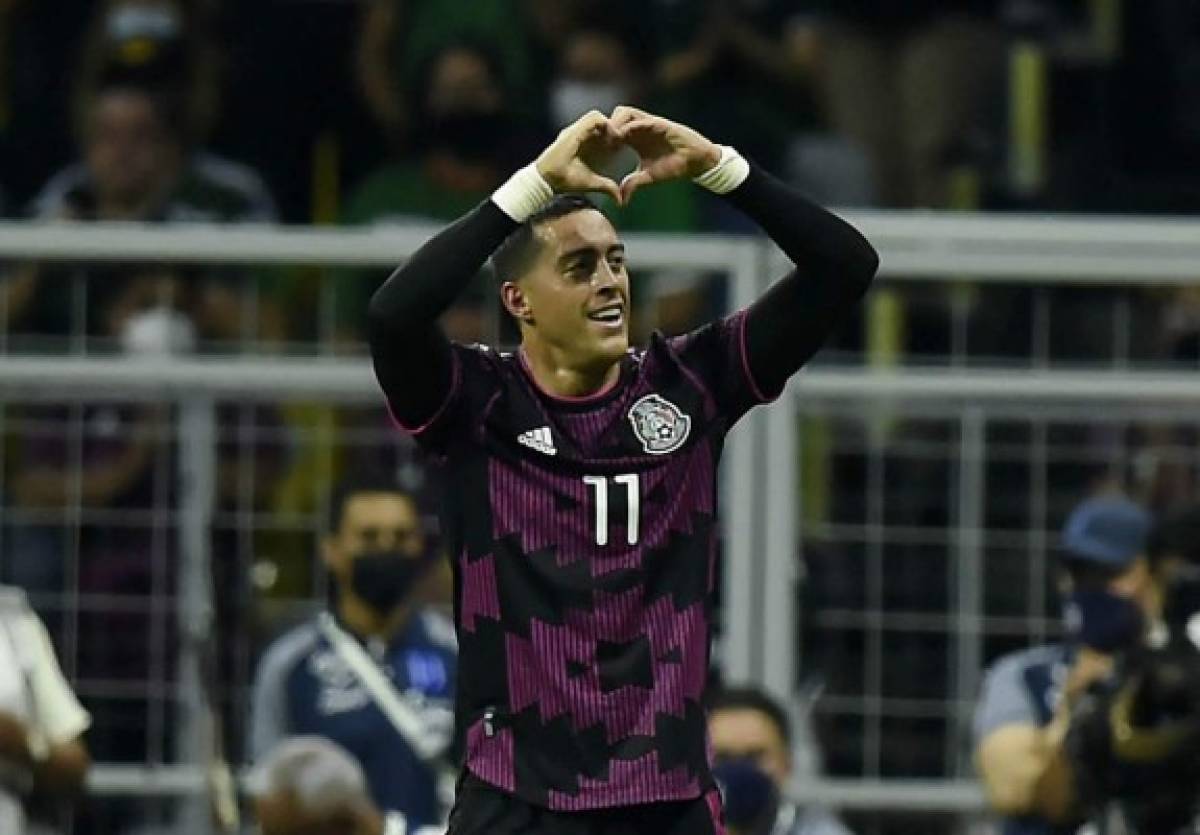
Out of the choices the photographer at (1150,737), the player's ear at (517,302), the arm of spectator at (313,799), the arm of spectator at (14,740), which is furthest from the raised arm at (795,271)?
the arm of spectator at (14,740)

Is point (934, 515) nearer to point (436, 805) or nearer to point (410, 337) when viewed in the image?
point (436, 805)

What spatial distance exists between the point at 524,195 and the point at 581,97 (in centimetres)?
530

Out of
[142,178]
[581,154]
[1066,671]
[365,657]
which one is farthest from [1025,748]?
[142,178]

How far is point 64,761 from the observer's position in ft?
29.5

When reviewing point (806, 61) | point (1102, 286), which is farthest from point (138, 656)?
point (806, 61)

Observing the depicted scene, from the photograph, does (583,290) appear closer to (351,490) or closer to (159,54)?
(351,490)

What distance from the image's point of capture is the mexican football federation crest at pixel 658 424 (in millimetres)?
6988

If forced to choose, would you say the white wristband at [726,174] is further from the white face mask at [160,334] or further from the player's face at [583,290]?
the white face mask at [160,334]

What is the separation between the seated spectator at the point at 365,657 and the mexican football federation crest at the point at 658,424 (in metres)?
2.16

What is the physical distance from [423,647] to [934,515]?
3.94ft

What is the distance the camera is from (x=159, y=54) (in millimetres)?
12250

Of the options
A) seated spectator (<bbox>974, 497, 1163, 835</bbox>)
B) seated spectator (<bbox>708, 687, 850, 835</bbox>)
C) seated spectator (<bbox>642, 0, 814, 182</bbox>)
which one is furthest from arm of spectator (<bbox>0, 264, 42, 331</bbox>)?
seated spectator (<bbox>642, 0, 814, 182</bbox>)

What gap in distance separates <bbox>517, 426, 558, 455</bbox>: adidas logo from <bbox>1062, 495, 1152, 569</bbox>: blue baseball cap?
239 centimetres

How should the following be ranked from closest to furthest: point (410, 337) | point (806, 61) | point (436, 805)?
point (410, 337), point (436, 805), point (806, 61)
